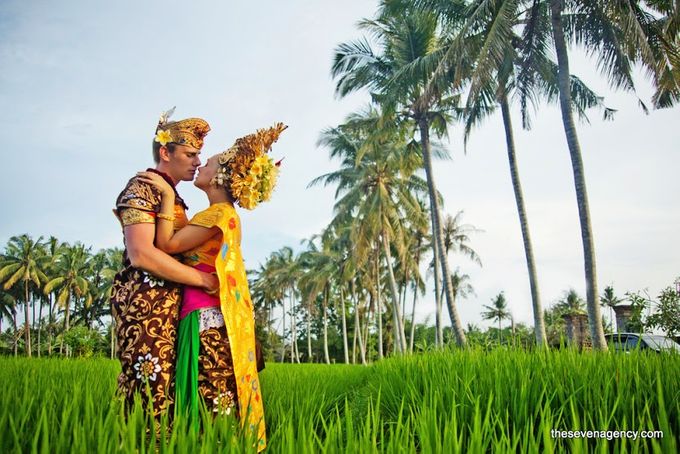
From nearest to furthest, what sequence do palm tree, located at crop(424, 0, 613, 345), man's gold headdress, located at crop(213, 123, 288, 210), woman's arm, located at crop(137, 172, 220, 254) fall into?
1. woman's arm, located at crop(137, 172, 220, 254)
2. man's gold headdress, located at crop(213, 123, 288, 210)
3. palm tree, located at crop(424, 0, 613, 345)

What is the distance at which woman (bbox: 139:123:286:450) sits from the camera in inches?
71.7

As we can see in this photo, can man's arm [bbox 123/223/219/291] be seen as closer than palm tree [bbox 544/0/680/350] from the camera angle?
Yes

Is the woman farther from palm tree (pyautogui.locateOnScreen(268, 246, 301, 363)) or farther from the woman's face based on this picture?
palm tree (pyautogui.locateOnScreen(268, 246, 301, 363))

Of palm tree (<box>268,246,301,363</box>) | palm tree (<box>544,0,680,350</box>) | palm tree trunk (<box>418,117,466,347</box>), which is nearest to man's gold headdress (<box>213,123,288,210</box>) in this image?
palm tree (<box>544,0,680,350</box>)

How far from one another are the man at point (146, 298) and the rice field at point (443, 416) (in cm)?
12

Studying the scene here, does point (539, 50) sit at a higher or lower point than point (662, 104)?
higher

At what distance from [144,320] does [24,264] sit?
134 ft

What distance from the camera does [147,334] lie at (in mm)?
1763

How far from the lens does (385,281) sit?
33.0m

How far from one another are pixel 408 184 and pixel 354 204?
8.90ft

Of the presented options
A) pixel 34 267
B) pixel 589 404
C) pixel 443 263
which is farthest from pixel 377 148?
pixel 34 267

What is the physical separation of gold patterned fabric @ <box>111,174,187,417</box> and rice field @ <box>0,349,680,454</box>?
10 cm

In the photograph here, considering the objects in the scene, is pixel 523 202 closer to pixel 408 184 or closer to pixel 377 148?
pixel 377 148

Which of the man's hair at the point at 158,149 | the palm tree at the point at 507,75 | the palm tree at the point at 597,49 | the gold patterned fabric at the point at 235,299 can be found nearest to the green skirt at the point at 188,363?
the gold patterned fabric at the point at 235,299
